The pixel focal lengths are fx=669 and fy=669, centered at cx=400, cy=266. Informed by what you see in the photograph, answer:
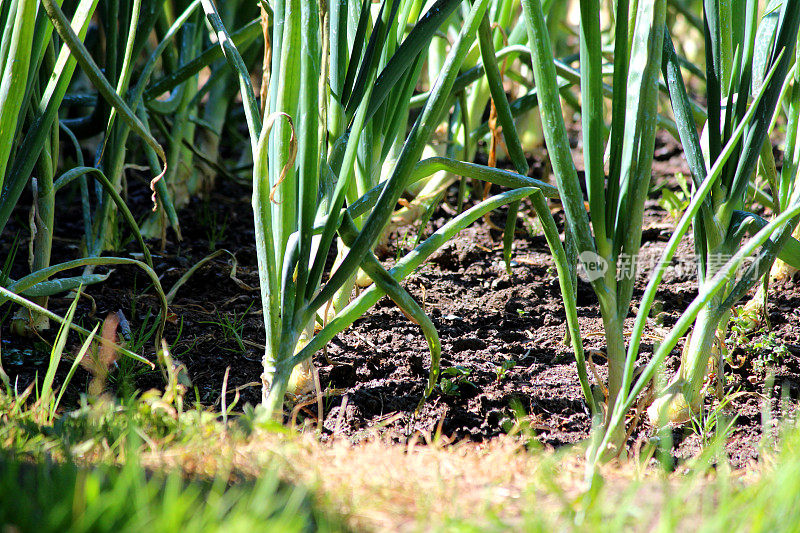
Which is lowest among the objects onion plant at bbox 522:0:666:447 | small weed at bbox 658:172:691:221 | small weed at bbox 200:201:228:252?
small weed at bbox 200:201:228:252

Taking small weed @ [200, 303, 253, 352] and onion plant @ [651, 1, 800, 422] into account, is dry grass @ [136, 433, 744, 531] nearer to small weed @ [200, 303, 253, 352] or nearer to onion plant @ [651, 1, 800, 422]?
onion plant @ [651, 1, 800, 422]

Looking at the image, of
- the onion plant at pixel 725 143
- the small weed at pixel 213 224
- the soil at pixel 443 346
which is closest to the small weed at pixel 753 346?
the soil at pixel 443 346

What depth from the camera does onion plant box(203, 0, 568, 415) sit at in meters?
0.88

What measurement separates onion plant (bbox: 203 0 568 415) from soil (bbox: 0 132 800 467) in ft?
0.45

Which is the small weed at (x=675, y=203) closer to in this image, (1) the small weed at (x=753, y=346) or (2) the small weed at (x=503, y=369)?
(1) the small weed at (x=753, y=346)

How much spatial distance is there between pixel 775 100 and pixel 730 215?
169 millimetres

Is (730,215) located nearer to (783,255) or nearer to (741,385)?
(783,255)

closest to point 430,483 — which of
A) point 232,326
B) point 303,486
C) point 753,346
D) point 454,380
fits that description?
point 303,486

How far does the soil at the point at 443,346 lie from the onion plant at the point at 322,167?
0.14 m

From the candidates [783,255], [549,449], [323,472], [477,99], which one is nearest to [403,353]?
[549,449]

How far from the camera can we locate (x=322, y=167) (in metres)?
1.00

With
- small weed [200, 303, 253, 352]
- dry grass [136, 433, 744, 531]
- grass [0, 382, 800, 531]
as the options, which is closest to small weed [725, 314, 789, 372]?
grass [0, 382, 800, 531]

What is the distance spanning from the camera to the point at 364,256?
0.94m

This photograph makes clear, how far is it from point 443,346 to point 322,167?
484mm
